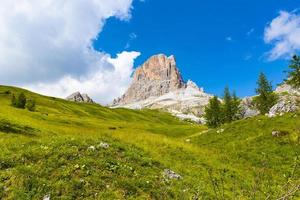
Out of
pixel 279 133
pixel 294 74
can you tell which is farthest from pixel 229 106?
pixel 279 133

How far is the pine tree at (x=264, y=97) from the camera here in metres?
105

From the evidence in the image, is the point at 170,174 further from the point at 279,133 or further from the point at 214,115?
the point at 214,115

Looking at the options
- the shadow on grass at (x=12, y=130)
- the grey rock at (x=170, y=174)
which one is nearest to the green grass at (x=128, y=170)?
the grey rock at (x=170, y=174)

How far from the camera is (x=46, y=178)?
17516mm

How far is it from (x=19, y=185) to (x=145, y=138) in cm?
1543

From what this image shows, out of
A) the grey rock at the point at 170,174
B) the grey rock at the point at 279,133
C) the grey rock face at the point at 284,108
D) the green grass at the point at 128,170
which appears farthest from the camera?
the grey rock face at the point at 284,108

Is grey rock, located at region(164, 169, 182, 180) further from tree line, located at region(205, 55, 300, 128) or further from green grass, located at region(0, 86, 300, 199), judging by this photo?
tree line, located at region(205, 55, 300, 128)

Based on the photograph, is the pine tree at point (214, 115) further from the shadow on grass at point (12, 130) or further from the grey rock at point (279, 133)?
the shadow on grass at point (12, 130)

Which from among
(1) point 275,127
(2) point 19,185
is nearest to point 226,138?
(1) point 275,127

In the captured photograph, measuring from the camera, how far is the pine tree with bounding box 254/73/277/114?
105250 mm

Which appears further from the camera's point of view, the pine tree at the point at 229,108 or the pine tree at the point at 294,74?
the pine tree at the point at 229,108

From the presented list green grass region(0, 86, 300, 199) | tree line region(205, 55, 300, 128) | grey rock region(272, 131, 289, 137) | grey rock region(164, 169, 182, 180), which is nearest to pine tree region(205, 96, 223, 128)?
tree line region(205, 55, 300, 128)

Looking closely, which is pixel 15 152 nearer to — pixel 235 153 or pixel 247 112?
pixel 235 153

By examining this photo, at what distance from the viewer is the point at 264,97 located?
108 metres
